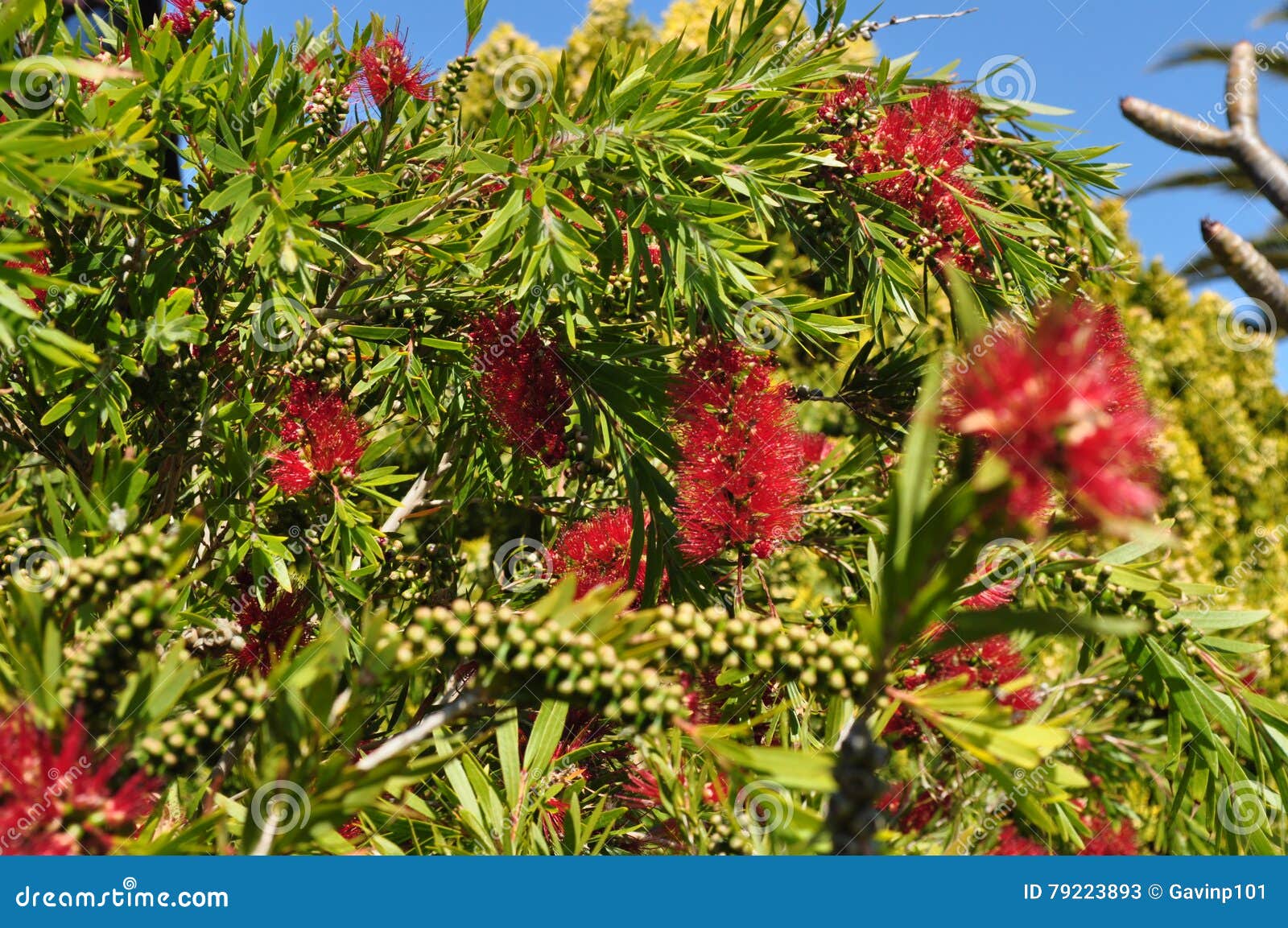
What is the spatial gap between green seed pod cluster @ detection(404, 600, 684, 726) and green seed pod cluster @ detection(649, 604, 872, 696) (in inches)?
1.6

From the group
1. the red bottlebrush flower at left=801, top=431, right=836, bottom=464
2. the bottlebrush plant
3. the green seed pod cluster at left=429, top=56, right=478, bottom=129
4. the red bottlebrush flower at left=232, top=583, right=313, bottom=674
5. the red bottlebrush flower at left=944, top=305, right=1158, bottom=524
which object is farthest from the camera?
the red bottlebrush flower at left=801, top=431, right=836, bottom=464

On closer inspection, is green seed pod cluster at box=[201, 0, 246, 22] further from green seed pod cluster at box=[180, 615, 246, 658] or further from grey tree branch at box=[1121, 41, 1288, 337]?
grey tree branch at box=[1121, 41, 1288, 337]

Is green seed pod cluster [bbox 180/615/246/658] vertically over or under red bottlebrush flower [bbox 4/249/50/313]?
under

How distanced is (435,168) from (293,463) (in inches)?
19.7

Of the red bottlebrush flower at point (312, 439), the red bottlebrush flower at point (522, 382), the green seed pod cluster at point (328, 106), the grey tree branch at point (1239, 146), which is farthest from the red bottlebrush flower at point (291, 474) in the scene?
the grey tree branch at point (1239, 146)

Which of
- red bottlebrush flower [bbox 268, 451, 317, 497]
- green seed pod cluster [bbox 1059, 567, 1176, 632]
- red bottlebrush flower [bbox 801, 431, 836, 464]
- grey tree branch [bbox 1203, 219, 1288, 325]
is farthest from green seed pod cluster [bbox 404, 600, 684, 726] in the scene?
grey tree branch [bbox 1203, 219, 1288, 325]

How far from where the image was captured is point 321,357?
115cm

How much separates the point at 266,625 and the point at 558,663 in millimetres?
798

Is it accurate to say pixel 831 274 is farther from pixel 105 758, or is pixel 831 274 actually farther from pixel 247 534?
pixel 105 758

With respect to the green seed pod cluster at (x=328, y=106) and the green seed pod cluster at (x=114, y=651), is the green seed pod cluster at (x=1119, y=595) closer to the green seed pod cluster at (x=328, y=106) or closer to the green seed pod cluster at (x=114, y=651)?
the green seed pod cluster at (x=114, y=651)

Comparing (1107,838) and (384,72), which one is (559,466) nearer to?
(384,72)

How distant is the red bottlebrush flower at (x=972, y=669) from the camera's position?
121cm

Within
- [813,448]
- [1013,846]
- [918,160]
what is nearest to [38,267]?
[918,160]

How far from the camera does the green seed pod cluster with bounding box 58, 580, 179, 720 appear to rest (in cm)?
51
